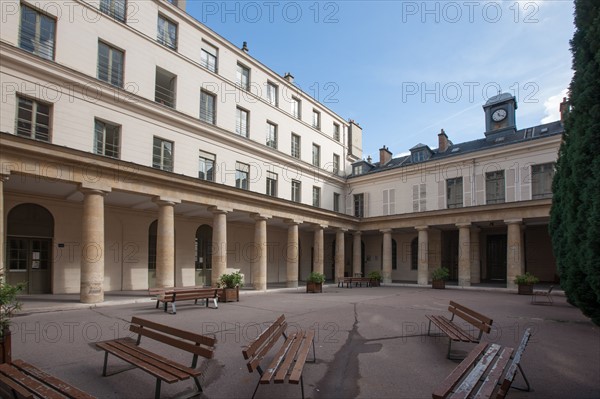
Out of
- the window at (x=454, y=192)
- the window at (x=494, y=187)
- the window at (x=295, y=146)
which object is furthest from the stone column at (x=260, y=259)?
the window at (x=494, y=187)

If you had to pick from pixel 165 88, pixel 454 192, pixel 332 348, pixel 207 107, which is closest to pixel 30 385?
pixel 332 348

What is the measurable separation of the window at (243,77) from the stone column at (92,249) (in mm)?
11811

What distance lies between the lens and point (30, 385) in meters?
3.92

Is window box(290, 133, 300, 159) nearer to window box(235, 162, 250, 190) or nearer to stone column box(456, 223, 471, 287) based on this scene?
window box(235, 162, 250, 190)

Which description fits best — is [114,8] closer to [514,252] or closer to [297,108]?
[297,108]

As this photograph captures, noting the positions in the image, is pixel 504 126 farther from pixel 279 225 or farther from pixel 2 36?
pixel 2 36

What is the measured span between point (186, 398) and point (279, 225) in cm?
2256

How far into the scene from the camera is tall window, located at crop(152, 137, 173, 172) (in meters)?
17.4

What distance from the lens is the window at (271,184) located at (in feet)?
77.5

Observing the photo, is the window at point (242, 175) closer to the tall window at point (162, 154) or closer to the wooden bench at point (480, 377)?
the tall window at point (162, 154)

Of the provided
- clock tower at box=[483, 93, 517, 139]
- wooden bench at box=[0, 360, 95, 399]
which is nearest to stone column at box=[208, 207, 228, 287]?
wooden bench at box=[0, 360, 95, 399]

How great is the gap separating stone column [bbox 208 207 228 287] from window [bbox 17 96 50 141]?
24.0ft

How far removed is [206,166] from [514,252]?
18.0 m

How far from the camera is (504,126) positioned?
103ft
